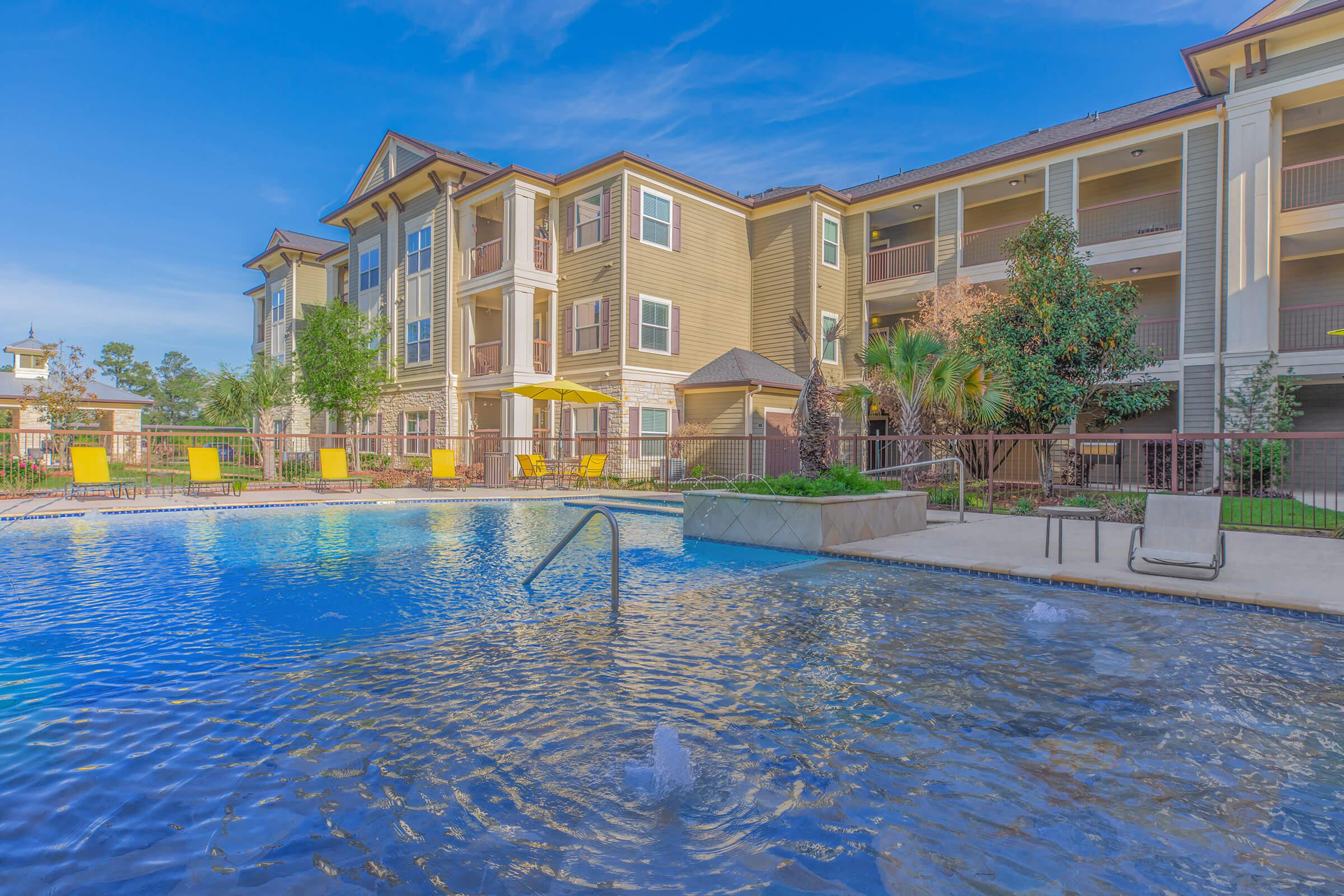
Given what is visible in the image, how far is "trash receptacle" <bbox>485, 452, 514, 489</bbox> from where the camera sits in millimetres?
18750

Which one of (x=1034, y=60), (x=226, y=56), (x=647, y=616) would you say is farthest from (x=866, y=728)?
(x=1034, y=60)

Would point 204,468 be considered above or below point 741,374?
below

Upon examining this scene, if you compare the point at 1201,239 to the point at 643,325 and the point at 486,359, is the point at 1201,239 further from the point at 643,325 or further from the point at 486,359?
the point at 486,359

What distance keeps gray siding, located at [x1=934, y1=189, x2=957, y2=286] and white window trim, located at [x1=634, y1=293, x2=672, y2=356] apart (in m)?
8.65

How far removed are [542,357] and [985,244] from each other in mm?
15083

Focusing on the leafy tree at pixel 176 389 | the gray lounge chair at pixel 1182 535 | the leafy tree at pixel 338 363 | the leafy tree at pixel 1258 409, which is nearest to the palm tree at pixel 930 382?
the leafy tree at pixel 1258 409

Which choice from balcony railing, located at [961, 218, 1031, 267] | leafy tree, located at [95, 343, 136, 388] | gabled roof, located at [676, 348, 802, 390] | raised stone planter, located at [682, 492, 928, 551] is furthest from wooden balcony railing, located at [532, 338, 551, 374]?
leafy tree, located at [95, 343, 136, 388]

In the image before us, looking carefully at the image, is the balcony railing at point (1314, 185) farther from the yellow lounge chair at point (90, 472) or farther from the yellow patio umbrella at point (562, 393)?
the yellow lounge chair at point (90, 472)

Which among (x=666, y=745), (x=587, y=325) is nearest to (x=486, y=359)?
(x=587, y=325)

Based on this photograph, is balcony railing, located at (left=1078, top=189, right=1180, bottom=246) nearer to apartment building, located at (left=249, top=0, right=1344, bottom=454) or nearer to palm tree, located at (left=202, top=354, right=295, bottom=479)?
apartment building, located at (left=249, top=0, right=1344, bottom=454)

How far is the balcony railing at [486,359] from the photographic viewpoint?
22875 millimetres

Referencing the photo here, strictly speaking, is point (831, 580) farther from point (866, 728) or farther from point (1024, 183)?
point (1024, 183)

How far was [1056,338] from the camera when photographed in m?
13.3

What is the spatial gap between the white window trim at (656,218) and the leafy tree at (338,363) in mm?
9985
